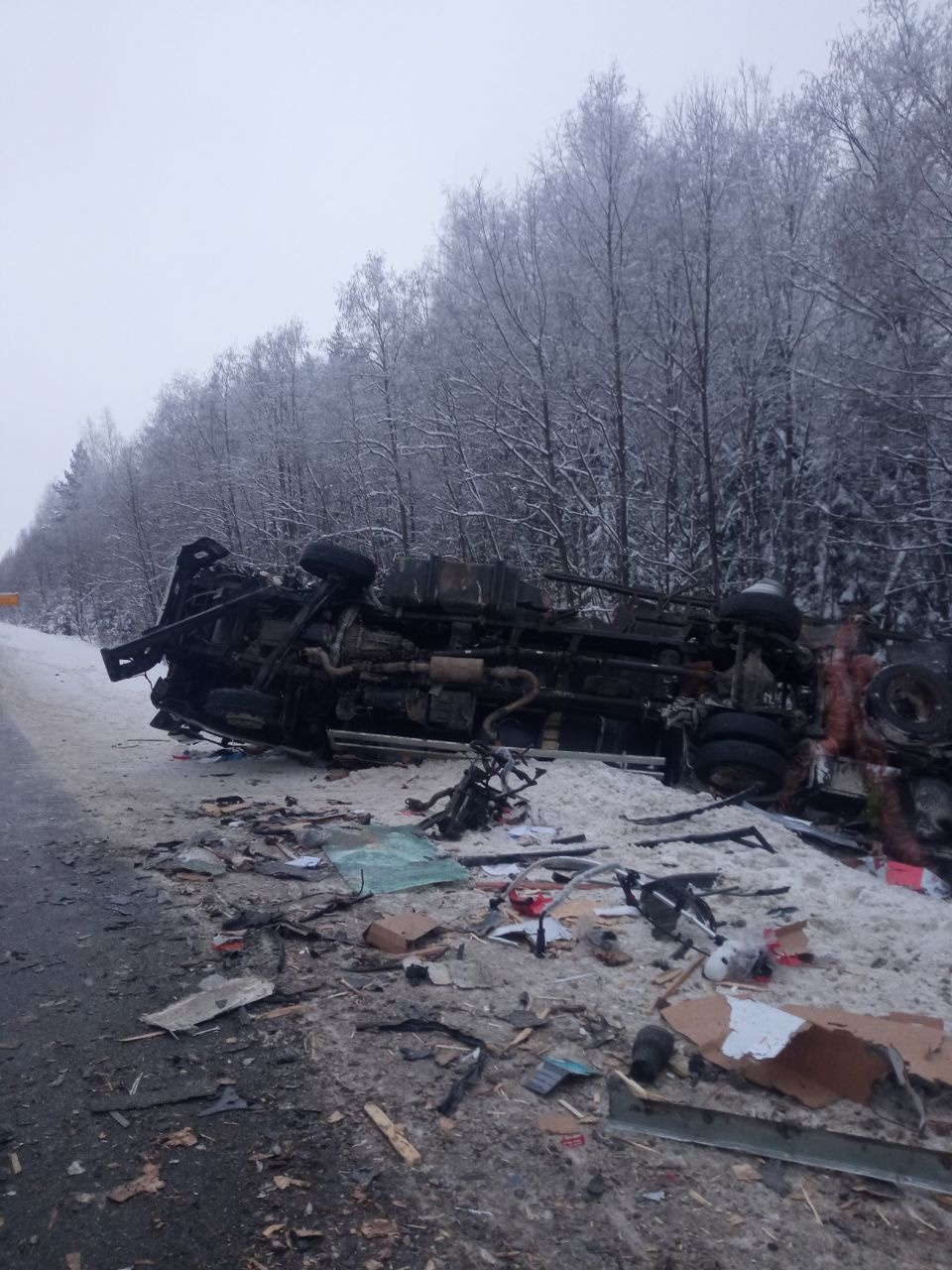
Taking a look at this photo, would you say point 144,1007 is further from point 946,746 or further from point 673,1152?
point 946,746

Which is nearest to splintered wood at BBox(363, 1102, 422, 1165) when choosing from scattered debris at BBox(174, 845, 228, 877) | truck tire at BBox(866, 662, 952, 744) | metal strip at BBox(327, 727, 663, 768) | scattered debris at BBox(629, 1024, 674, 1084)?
scattered debris at BBox(629, 1024, 674, 1084)

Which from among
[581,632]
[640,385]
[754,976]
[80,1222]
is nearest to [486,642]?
[581,632]

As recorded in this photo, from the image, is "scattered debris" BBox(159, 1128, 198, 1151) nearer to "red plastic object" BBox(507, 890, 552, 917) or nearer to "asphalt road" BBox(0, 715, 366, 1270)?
"asphalt road" BBox(0, 715, 366, 1270)

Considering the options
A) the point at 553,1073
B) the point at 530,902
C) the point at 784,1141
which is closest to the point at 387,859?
the point at 530,902

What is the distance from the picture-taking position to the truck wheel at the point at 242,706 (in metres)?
10.1

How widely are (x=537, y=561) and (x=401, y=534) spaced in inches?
226

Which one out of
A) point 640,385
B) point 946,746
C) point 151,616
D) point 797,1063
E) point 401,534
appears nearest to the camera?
point 797,1063

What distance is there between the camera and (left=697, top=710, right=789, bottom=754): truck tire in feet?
29.2

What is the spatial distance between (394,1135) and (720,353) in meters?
17.5

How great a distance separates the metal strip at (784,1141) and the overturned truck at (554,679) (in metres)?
5.65

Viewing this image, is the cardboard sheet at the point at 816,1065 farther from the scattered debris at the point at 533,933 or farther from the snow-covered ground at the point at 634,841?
the scattered debris at the point at 533,933

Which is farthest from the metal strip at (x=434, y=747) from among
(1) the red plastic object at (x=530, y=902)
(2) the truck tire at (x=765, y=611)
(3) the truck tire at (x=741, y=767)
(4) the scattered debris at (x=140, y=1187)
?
(4) the scattered debris at (x=140, y=1187)

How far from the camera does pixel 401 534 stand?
26266 mm

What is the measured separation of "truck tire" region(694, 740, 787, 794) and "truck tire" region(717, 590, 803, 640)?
4.37 feet
